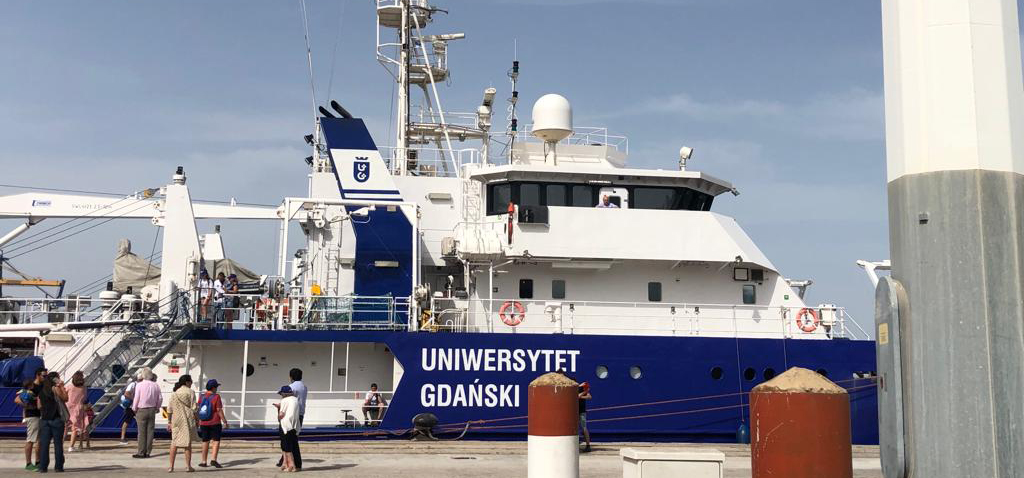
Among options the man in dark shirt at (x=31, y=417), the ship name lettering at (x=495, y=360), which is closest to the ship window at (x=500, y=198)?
the ship name lettering at (x=495, y=360)

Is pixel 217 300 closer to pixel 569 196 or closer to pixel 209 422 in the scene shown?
pixel 209 422

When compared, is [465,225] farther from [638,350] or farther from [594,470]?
[594,470]

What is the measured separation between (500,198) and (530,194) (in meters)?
0.62

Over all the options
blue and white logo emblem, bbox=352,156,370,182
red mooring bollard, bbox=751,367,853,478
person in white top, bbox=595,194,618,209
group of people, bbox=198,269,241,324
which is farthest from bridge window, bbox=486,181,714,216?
red mooring bollard, bbox=751,367,853,478

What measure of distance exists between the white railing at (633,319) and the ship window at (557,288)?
0.40 metres

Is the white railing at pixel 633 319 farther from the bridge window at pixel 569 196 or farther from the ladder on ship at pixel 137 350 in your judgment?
Result: the ladder on ship at pixel 137 350

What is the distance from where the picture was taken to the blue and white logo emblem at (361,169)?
18078 millimetres

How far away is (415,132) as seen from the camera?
75.5ft

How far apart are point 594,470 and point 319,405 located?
6.21m

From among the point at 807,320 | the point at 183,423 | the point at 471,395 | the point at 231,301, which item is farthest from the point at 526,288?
the point at 183,423

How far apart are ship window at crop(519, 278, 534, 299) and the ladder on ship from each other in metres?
6.11

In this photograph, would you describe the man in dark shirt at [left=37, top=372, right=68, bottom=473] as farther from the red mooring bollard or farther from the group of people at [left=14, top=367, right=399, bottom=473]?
the red mooring bollard

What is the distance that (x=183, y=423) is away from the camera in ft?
35.4

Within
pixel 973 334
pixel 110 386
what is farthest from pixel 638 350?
pixel 973 334
